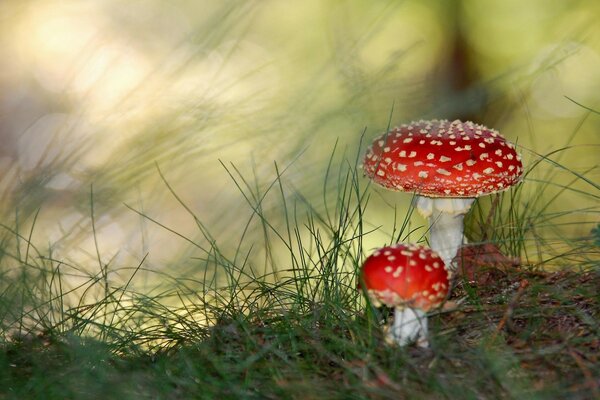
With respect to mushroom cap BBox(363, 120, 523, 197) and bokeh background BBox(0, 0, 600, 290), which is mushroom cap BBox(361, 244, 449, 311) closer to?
bokeh background BBox(0, 0, 600, 290)

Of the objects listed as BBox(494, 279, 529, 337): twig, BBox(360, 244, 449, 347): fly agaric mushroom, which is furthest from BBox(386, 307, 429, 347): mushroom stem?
BBox(494, 279, 529, 337): twig

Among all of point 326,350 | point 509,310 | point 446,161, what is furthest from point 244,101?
point 509,310

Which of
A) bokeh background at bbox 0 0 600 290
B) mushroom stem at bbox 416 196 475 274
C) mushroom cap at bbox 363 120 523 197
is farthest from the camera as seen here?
mushroom stem at bbox 416 196 475 274

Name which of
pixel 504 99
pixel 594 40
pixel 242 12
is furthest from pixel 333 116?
pixel 594 40

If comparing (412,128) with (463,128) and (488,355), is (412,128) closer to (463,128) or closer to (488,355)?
(463,128)

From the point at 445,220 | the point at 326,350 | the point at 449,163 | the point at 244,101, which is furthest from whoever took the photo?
the point at 445,220

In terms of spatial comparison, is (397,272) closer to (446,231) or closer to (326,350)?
(326,350)
